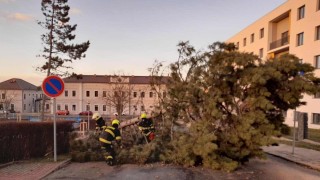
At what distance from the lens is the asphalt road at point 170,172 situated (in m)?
7.91

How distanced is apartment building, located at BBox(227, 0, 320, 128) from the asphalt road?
12610 mm

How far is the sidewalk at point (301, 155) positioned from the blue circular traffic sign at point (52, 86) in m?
9.29

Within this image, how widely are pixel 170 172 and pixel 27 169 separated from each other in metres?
4.25

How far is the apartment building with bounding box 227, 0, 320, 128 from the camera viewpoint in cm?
2867

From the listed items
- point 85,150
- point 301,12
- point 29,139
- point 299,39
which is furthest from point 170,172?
point 301,12

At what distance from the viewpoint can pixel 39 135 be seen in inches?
398

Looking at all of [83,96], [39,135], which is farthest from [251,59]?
[83,96]

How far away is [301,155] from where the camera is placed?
12070 mm

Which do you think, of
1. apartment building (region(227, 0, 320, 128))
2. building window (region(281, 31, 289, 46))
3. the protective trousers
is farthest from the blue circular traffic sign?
building window (region(281, 31, 289, 46))

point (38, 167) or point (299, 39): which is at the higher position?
point (299, 39)

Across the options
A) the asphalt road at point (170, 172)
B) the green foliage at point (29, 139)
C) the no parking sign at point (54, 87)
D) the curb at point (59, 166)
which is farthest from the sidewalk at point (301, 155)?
the green foliage at point (29, 139)

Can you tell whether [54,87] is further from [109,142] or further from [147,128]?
[147,128]

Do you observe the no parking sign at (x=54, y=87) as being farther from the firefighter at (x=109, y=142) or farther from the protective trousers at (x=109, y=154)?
the protective trousers at (x=109, y=154)

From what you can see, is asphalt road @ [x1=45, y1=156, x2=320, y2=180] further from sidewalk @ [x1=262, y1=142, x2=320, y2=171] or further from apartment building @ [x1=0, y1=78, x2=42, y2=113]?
apartment building @ [x1=0, y1=78, x2=42, y2=113]
